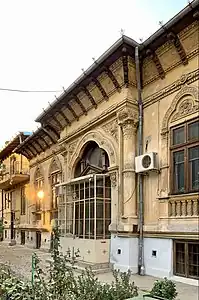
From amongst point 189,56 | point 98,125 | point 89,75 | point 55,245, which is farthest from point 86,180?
point 55,245

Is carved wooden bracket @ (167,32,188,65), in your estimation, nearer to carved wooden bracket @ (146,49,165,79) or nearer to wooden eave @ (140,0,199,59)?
wooden eave @ (140,0,199,59)

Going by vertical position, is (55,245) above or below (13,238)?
above

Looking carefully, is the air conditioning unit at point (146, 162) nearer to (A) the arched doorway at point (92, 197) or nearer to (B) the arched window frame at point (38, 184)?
(A) the arched doorway at point (92, 197)

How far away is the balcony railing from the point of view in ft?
27.6

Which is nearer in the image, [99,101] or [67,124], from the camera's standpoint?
[99,101]

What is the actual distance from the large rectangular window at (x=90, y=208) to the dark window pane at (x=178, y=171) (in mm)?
3168

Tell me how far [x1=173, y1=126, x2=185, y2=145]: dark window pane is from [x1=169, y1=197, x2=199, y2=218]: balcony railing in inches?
57.2

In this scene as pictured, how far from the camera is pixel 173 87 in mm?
9469

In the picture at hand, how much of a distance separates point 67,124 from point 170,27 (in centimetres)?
700

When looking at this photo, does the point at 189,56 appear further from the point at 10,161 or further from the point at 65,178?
the point at 10,161

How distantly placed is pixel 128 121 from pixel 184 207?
10.3ft

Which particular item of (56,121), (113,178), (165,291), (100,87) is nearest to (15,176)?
(56,121)

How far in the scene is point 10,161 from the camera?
2561 cm

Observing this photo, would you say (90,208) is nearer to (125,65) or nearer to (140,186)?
(140,186)
